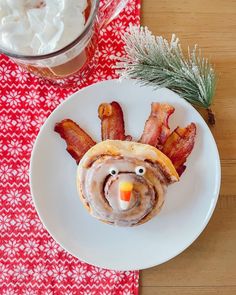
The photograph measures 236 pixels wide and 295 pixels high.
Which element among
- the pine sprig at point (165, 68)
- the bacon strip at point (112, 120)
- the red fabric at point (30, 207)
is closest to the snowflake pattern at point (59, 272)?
the red fabric at point (30, 207)

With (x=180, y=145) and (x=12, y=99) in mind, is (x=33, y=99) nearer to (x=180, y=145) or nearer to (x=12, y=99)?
(x=12, y=99)

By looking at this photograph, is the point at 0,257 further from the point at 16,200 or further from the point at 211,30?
the point at 211,30

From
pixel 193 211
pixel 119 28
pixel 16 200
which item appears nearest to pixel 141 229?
pixel 193 211

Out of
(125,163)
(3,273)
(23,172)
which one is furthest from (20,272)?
(125,163)

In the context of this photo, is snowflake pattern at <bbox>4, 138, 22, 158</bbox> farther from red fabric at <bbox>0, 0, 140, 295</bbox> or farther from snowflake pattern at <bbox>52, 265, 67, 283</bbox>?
snowflake pattern at <bbox>52, 265, 67, 283</bbox>

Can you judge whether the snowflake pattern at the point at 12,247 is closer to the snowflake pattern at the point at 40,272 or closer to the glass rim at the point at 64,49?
the snowflake pattern at the point at 40,272

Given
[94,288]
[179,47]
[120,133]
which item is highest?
[179,47]

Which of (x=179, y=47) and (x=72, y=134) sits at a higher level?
(x=179, y=47)

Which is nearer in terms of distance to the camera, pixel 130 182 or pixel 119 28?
pixel 130 182
